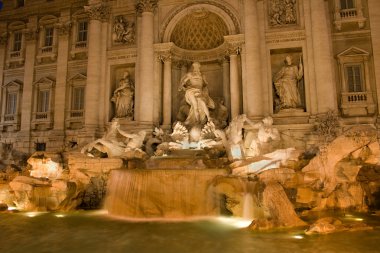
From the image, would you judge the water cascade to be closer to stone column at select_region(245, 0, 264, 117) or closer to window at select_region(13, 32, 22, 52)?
stone column at select_region(245, 0, 264, 117)

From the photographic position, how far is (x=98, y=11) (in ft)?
56.8

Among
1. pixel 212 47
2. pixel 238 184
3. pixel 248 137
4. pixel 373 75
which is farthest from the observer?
pixel 212 47

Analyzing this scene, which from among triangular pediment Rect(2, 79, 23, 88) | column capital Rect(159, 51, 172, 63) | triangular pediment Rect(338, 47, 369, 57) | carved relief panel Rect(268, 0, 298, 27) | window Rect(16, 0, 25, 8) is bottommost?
triangular pediment Rect(338, 47, 369, 57)

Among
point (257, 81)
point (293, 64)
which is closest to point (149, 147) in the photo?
point (257, 81)

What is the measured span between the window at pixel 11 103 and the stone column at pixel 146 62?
9.18 meters

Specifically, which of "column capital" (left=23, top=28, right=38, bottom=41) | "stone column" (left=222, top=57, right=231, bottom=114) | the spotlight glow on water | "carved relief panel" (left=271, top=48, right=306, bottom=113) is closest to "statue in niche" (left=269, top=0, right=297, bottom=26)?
"carved relief panel" (left=271, top=48, right=306, bottom=113)

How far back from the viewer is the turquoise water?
232 inches

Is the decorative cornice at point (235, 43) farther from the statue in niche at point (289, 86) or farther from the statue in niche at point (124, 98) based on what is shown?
the statue in niche at point (124, 98)

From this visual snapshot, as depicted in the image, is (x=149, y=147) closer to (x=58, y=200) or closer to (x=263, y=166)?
(x=58, y=200)

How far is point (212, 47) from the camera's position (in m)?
17.1

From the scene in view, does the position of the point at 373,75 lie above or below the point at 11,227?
above

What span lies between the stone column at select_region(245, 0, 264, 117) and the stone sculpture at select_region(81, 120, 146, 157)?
516cm

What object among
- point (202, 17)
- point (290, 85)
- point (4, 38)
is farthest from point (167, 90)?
point (4, 38)

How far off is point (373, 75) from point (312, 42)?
3.14m
